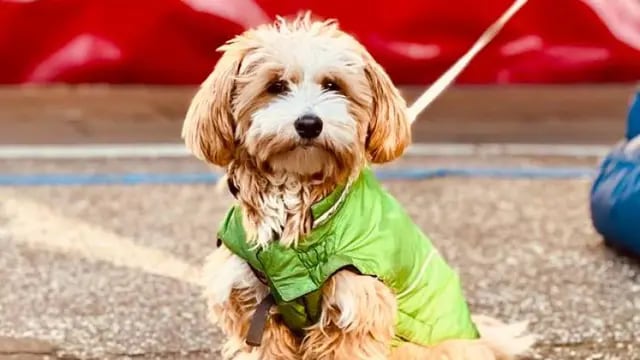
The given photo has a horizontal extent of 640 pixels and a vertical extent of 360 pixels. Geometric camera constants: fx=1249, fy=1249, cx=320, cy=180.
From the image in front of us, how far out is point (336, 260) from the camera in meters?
2.58

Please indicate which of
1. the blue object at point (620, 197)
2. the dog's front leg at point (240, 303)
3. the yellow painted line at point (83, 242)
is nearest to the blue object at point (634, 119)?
the blue object at point (620, 197)

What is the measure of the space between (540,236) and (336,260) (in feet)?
6.45

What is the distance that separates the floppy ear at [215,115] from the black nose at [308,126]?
0.58ft

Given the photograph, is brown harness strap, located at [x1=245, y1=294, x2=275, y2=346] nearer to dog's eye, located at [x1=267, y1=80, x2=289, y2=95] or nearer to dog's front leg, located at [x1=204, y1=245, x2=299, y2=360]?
dog's front leg, located at [x1=204, y1=245, x2=299, y2=360]

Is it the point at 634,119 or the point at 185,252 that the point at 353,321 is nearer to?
the point at 185,252

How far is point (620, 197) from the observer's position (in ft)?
13.1

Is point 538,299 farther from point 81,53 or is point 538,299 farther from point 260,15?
point 81,53

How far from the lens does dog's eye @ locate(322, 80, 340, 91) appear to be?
2.54m

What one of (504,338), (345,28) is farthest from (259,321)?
(345,28)

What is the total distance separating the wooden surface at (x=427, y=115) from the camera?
20.9ft

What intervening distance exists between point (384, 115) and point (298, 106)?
215 millimetres

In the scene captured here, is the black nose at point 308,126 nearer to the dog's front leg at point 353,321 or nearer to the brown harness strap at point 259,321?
the dog's front leg at point 353,321

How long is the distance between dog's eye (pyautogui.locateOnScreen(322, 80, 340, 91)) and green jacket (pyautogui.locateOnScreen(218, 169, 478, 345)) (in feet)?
0.72

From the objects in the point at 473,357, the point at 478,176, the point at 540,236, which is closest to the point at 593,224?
the point at 540,236
